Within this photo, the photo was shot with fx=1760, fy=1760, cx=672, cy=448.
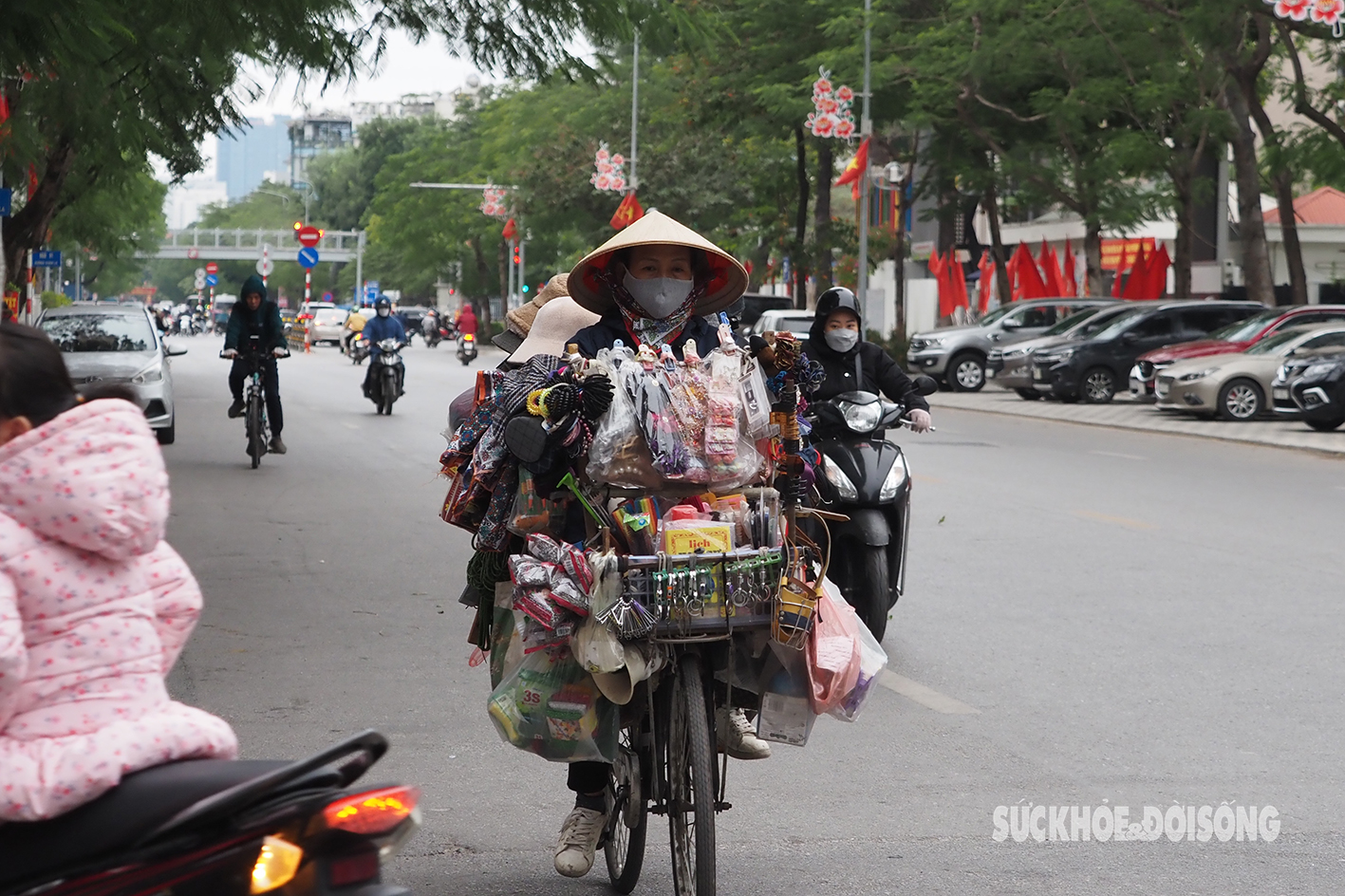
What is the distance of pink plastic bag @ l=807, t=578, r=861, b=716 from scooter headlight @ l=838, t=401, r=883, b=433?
308cm

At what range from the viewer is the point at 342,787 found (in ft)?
8.99

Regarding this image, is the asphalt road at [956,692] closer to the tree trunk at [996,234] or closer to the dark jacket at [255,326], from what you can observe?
the dark jacket at [255,326]

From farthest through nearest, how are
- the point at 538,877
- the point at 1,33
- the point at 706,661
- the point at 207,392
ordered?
the point at 207,392, the point at 1,33, the point at 538,877, the point at 706,661

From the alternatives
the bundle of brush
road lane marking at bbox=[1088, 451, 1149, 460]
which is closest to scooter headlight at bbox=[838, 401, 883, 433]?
the bundle of brush

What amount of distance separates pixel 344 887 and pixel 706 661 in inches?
71.3

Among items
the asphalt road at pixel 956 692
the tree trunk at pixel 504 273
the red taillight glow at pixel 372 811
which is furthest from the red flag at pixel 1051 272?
the red taillight glow at pixel 372 811

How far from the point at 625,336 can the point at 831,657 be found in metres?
1.05

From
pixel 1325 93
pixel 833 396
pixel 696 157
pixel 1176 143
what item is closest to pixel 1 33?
pixel 833 396

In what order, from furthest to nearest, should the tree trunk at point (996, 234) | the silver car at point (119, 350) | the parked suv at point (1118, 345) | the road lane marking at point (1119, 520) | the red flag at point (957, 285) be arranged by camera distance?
the red flag at point (957, 285), the tree trunk at point (996, 234), the parked suv at point (1118, 345), the silver car at point (119, 350), the road lane marking at point (1119, 520)

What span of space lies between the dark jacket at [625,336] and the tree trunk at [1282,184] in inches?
945

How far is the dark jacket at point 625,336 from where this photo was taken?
15.3ft

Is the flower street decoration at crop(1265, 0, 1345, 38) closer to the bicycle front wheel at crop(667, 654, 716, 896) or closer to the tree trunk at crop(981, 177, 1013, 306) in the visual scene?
the tree trunk at crop(981, 177, 1013, 306)

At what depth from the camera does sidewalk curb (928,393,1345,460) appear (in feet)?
66.4

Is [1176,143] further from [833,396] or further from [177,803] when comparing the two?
[177,803]
